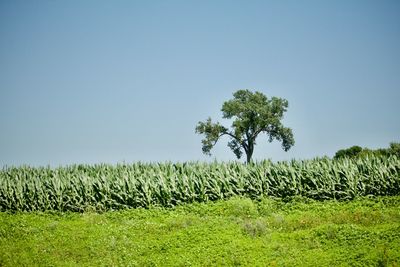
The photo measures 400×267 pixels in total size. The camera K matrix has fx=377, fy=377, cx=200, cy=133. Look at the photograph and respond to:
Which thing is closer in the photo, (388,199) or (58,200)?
(388,199)

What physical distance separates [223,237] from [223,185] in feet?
21.8

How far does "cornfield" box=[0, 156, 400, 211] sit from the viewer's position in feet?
56.1

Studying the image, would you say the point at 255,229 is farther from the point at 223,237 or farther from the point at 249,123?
the point at 249,123

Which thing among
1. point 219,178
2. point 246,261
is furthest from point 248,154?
point 246,261

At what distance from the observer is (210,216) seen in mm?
14984

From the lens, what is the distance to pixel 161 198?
17469 mm

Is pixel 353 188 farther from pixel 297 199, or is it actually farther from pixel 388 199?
pixel 297 199

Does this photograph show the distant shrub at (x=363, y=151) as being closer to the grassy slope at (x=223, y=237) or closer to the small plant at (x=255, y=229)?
the grassy slope at (x=223, y=237)

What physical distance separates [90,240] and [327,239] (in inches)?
287

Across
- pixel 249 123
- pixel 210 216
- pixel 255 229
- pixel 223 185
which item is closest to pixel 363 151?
pixel 249 123

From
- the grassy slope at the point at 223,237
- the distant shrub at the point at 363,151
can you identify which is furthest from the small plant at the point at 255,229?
the distant shrub at the point at 363,151

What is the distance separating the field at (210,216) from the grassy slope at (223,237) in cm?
4

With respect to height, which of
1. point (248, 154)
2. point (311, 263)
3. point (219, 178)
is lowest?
point (311, 263)

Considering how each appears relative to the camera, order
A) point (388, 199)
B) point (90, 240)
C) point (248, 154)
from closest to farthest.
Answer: point (90, 240) < point (388, 199) < point (248, 154)
